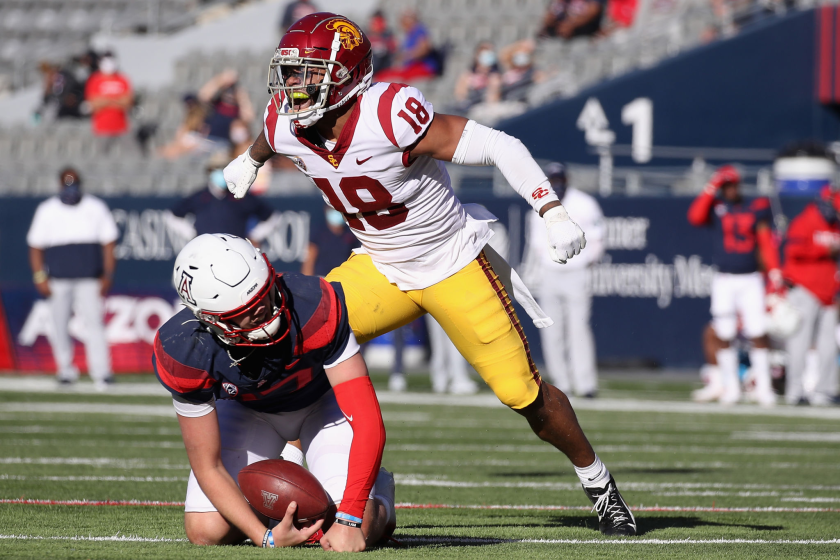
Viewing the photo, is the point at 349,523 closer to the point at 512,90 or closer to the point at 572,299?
the point at 572,299

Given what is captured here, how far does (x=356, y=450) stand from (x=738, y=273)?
773 cm

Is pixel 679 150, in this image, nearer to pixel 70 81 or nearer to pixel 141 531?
pixel 70 81

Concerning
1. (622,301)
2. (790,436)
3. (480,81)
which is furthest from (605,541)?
(480,81)

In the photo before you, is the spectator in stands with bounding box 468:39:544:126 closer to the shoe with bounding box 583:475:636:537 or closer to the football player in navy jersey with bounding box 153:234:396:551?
the shoe with bounding box 583:475:636:537

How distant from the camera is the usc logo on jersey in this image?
454cm

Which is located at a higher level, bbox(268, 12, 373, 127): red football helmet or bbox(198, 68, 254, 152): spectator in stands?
bbox(198, 68, 254, 152): spectator in stands

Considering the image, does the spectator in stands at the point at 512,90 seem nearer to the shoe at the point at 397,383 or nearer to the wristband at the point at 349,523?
the shoe at the point at 397,383

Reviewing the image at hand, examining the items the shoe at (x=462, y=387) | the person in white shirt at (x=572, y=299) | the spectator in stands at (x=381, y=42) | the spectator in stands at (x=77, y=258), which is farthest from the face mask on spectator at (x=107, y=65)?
the person in white shirt at (x=572, y=299)

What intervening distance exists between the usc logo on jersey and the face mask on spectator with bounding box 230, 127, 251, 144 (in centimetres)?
1095

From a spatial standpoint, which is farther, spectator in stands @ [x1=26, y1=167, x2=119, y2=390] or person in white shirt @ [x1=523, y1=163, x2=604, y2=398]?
spectator in stands @ [x1=26, y1=167, x2=119, y2=390]

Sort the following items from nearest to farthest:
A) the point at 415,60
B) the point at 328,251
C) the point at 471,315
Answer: the point at 471,315, the point at 328,251, the point at 415,60

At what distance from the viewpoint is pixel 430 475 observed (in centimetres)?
667

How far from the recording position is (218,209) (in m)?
10.4

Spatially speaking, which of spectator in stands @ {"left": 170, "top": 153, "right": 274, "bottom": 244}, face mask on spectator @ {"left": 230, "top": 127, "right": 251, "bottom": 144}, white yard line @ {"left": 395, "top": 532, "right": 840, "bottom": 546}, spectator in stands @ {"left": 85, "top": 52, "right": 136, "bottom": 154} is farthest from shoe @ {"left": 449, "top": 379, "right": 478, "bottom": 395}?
spectator in stands @ {"left": 85, "top": 52, "right": 136, "bottom": 154}
